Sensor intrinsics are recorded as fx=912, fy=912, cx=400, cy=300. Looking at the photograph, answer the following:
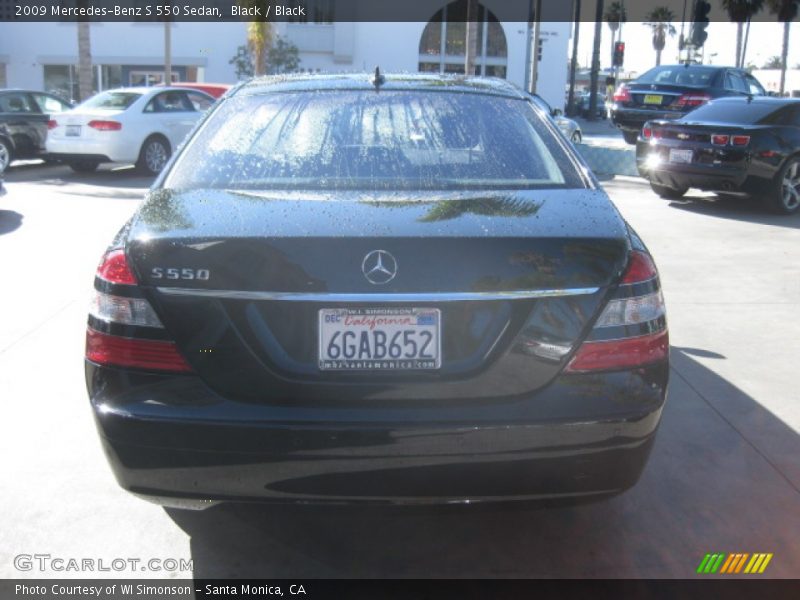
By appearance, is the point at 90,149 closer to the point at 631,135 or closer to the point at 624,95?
the point at 624,95

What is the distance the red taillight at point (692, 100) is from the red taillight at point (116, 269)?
15780mm

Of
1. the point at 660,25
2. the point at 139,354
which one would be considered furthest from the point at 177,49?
the point at 660,25

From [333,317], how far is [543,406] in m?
0.64

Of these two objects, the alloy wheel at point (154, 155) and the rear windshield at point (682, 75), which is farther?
the rear windshield at point (682, 75)

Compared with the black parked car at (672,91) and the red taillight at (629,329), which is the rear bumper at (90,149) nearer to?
the black parked car at (672,91)

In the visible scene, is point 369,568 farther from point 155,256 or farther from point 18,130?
point 18,130

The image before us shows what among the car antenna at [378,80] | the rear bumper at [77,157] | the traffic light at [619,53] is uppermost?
the traffic light at [619,53]

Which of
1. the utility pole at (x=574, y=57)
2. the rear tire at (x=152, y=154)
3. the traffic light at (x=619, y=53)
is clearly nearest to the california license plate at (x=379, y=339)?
the rear tire at (x=152, y=154)

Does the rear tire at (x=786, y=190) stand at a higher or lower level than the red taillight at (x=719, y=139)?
lower

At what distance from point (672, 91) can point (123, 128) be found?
33.4ft

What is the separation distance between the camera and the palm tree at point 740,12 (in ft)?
174

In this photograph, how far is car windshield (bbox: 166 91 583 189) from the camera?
10.5 ft

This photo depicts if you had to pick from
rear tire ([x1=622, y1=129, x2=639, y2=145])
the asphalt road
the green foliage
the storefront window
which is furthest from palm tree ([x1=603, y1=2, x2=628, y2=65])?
the asphalt road

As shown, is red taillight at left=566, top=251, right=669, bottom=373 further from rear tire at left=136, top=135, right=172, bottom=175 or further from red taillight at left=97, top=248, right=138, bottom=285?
rear tire at left=136, top=135, right=172, bottom=175
